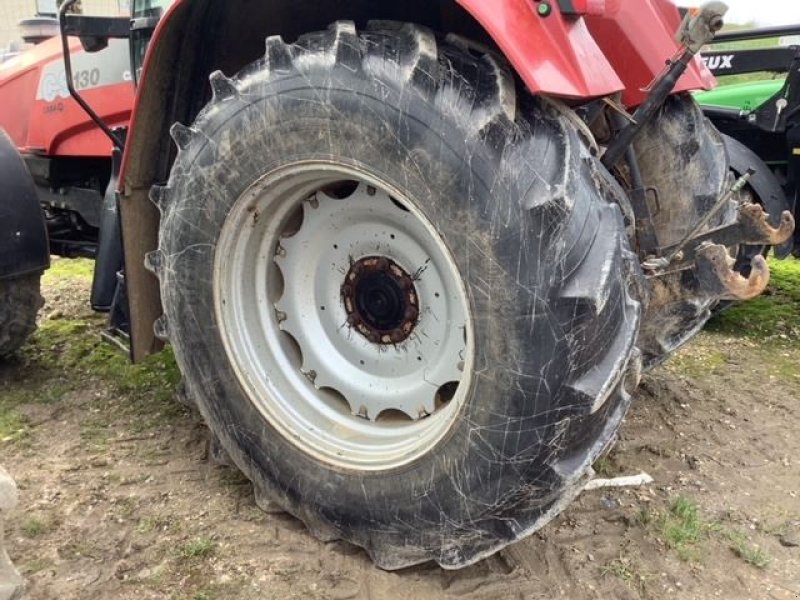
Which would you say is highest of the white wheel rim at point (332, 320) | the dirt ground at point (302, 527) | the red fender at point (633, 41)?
the red fender at point (633, 41)

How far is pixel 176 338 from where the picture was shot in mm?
2422

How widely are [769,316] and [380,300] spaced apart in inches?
136

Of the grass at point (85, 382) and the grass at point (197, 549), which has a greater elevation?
the grass at point (197, 549)

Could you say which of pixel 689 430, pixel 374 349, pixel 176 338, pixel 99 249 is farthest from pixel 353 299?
pixel 689 430

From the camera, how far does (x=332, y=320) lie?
243 centimetres

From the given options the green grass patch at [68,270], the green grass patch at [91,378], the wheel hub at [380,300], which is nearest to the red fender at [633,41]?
the wheel hub at [380,300]

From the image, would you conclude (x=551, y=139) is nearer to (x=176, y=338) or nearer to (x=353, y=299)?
(x=353, y=299)

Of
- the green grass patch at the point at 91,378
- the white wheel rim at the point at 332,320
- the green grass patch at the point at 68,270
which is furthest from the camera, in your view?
the green grass patch at the point at 68,270

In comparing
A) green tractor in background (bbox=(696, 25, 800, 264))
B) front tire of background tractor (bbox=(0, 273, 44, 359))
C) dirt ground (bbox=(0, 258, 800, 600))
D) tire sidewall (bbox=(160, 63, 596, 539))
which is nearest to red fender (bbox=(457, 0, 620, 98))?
tire sidewall (bbox=(160, 63, 596, 539))

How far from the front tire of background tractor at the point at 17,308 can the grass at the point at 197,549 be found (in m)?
1.68

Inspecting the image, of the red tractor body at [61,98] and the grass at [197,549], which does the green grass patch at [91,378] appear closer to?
the grass at [197,549]

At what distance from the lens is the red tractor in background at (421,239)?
172cm

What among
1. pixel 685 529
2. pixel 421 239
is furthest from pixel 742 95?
pixel 421 239

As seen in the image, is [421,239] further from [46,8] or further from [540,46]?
[46,8]
